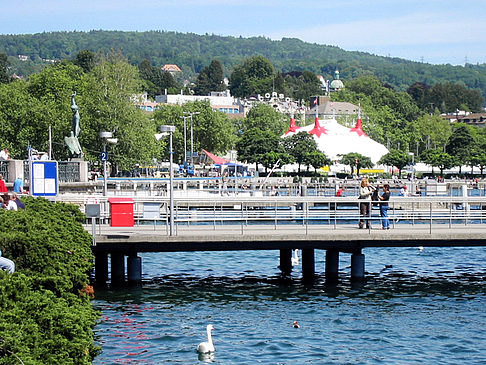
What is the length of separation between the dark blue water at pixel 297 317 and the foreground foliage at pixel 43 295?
3.12 meters

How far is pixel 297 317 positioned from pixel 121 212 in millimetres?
8193

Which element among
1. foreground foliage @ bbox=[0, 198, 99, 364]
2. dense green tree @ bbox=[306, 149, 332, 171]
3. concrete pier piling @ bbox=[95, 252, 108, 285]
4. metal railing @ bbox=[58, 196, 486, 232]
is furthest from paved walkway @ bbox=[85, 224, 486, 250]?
dense green tree @ bbox=[306, 149, 332, 171]

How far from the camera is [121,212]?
33.3m

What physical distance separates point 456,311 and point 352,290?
467 centimetres

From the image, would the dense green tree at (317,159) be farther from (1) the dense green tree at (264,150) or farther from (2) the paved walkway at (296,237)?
(2) the paved walkway at (296,237)

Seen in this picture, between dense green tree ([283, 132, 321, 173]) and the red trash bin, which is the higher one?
dense green tree ([283, 132, 321, 173])

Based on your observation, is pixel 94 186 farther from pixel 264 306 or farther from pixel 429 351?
pixel 429 351

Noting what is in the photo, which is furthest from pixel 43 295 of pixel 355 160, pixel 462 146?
pixel 462 146

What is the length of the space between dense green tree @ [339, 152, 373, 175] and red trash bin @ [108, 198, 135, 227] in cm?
8275

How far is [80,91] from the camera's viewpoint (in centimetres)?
9156

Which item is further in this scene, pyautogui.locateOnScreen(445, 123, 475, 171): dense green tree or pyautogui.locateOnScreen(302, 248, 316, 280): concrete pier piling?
pyautogui.locateOnScreen(445, 123, 475, 171): dense green tree

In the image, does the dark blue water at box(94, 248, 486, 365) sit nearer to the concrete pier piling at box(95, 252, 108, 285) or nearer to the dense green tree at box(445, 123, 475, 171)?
the concrete pier piling at box(95, 252, 108, 285)

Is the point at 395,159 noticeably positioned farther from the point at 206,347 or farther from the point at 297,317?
the point at 206,347

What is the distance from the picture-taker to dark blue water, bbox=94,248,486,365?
79.8 feet
